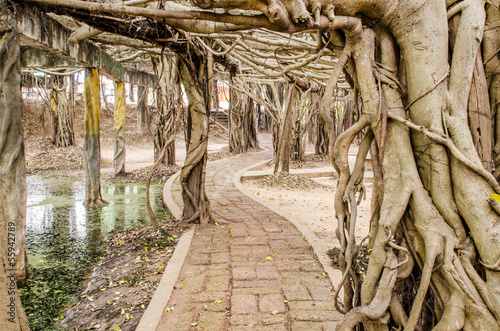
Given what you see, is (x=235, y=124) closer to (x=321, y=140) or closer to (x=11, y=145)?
(x=321, y=140)

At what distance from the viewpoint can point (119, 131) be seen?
1159 centimetres

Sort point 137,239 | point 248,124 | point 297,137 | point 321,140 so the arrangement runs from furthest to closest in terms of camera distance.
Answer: point 248,124, point 321,140, point 297,137, point 137,239

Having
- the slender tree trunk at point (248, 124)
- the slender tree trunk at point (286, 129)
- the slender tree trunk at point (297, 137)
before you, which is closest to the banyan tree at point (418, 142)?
the slender tree trunk at point (286, 129)

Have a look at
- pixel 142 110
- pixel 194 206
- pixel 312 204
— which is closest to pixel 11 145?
pixel 194 206

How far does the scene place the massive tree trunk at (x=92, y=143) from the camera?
761 cm

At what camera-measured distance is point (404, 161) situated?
2291 mm

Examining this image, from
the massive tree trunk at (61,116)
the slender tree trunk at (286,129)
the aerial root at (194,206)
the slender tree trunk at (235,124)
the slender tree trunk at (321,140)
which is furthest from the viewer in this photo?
the slender tree trunk at (235,124)

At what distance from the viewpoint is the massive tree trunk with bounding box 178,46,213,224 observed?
17.1 feet

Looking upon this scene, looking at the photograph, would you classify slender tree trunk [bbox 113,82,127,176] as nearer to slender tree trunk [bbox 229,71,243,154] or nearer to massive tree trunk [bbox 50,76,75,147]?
massive tree trunk [bbox 50,76,75,147]

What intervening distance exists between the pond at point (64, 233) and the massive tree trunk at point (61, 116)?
5.87 meters

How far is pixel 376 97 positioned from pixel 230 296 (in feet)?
6.63

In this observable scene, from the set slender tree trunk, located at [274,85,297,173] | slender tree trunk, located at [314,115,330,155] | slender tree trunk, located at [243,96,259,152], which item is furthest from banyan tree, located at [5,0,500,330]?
slender tree trunk, located at [243,96,259,152]

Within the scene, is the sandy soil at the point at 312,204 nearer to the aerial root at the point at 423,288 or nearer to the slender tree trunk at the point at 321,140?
the aerial root at the point at 423,288

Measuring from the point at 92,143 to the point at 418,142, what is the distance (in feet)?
23.0
